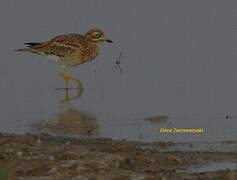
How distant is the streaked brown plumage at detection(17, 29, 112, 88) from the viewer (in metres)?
12.0

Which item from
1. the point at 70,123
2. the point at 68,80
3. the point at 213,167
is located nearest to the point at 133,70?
the point at 68,80

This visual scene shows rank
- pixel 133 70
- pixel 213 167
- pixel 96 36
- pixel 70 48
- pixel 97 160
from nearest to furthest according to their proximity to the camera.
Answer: pixel 97 160, pixel 213 167, pixel 133 70, pixel 96 36, pixel 70 48

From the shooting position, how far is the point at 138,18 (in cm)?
1331

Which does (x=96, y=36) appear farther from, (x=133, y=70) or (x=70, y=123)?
(x=70, y=123)

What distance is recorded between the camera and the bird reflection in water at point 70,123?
908 centimetres

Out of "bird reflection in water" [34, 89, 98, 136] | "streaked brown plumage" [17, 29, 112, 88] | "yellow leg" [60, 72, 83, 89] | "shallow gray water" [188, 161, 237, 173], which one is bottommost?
"shallow gray water" [188, 161, 237, 173]

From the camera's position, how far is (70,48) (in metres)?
12.5

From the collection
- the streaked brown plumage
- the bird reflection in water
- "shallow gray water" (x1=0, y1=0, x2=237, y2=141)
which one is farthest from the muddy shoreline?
the streaked brown plumage

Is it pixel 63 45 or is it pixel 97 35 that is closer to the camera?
pixel 63 45

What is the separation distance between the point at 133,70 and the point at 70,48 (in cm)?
140

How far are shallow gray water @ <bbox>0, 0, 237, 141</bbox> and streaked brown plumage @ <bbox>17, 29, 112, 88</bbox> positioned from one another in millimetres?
145

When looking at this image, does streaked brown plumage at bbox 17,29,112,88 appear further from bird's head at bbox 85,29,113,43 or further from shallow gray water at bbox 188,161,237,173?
shallow gray water at bbox 188,161,237,173

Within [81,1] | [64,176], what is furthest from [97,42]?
[64,176]

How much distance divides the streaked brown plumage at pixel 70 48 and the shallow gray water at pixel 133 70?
0.15 metres
